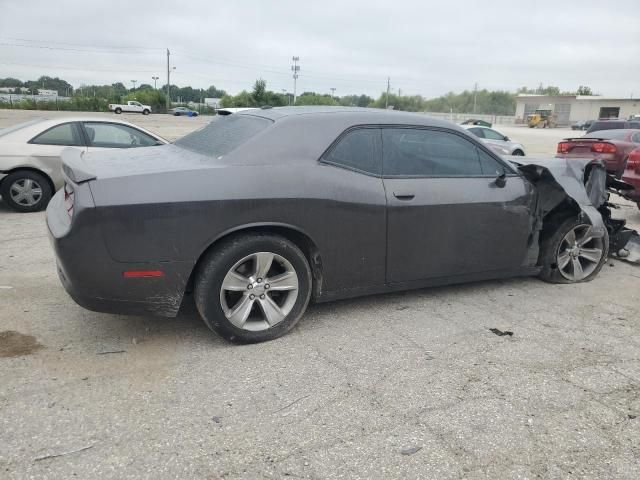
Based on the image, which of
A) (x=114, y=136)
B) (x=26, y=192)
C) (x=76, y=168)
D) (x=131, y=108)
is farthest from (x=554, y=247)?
(x=131, y=108)

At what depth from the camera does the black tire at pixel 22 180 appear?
7418mm

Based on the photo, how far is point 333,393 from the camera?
3018 mm

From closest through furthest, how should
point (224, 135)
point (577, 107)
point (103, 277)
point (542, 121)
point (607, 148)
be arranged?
1. point (103, 277)
2. point (224, 135)
3. point (607, 148)
4. point (542, 121)
5. point (577, 107)

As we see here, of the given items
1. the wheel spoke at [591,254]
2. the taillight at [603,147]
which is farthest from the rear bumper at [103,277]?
the taillight at [603,147]

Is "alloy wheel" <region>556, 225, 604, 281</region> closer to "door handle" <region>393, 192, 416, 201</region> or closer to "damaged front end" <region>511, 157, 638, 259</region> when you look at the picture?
"damaged front end" <region>511, 157, 638, 259</region>

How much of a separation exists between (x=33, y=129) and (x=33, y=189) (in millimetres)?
890

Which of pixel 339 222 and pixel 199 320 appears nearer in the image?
pixel 339 222

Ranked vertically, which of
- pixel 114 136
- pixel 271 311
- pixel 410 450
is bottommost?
pixel 410 450

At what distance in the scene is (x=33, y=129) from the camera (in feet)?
25.2

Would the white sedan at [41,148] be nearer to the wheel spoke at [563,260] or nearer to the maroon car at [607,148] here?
the wheel spoke at [563,260]

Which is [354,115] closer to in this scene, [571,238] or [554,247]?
[554,247]

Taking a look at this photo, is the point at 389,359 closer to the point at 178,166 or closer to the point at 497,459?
the point at 497,459

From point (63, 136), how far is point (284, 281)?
18.4 ft

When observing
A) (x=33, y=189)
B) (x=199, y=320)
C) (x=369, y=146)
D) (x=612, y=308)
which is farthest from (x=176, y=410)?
(x=33, y=189)
